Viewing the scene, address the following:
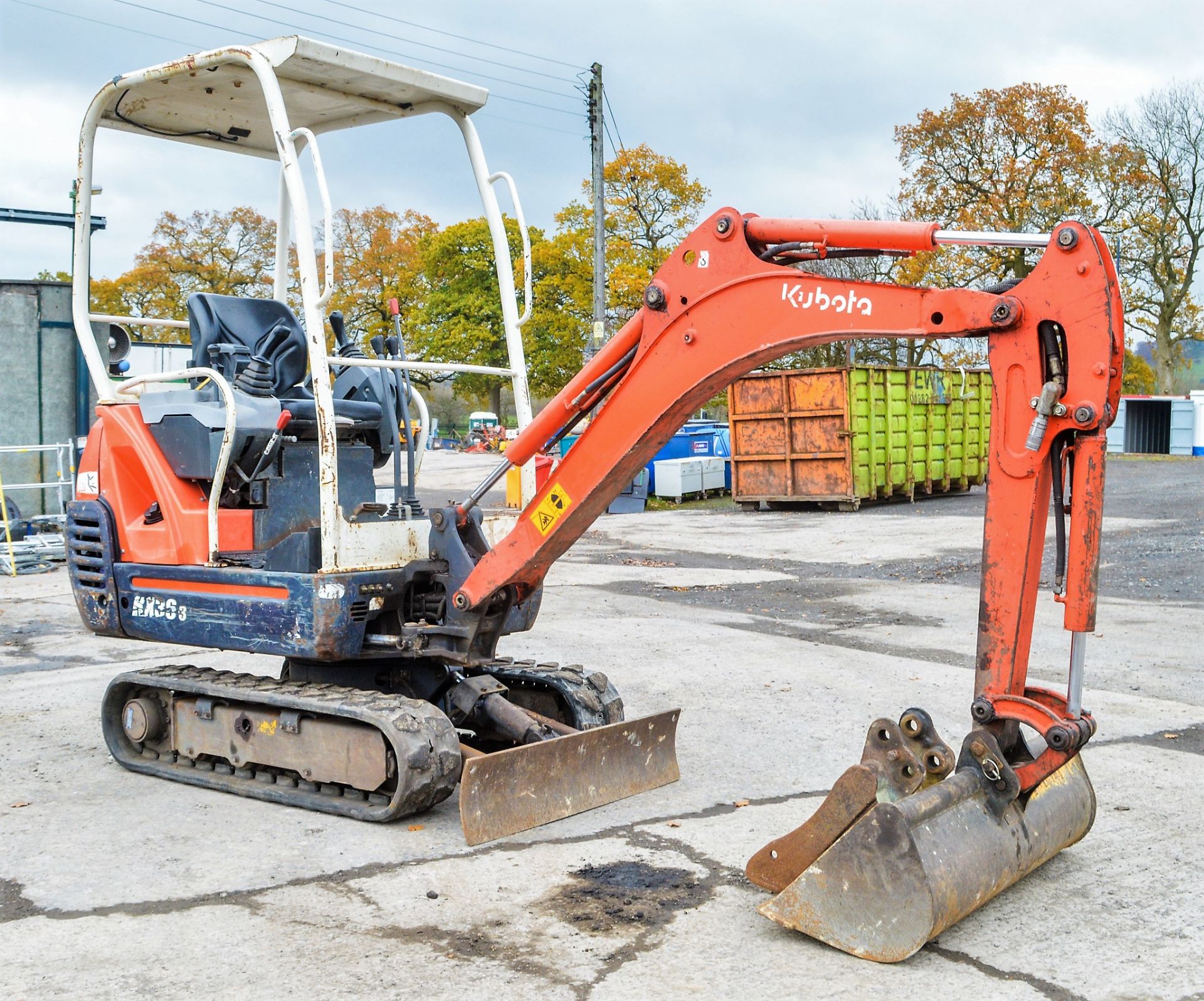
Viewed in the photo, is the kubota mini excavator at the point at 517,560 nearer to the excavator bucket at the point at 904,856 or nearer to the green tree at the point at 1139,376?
the excavator bucket at the point at 904,856

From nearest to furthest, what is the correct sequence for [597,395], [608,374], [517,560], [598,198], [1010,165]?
[608,374] < [597,395] < [517,560] < [598,198] < [1010,165]

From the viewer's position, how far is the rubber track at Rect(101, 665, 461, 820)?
5145 mm

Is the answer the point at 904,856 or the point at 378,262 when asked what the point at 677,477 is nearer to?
the point at 904,856

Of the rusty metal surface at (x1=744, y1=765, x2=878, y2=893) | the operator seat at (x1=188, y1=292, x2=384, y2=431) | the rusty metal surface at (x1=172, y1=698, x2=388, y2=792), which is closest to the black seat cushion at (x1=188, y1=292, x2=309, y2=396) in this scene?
the operator seat at (x1=188, y1=292, x2=384, y2=431)

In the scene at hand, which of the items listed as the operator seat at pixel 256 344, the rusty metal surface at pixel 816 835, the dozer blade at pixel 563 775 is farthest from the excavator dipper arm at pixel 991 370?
the operator seat at pixel 256 344

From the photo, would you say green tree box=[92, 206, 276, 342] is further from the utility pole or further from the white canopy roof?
the white canopy roof

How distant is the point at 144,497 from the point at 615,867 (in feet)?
10.3

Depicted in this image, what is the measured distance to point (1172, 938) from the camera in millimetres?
4090

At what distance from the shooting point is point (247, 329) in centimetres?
633

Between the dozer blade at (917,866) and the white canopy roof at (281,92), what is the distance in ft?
13.3

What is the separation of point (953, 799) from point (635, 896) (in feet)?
3.83

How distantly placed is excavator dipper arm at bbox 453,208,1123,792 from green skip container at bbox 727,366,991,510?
52.1 ft

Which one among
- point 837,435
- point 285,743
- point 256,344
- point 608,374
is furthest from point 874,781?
point 837,435

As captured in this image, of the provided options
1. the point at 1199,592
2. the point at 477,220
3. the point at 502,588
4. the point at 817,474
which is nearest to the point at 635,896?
the point at 502,588
